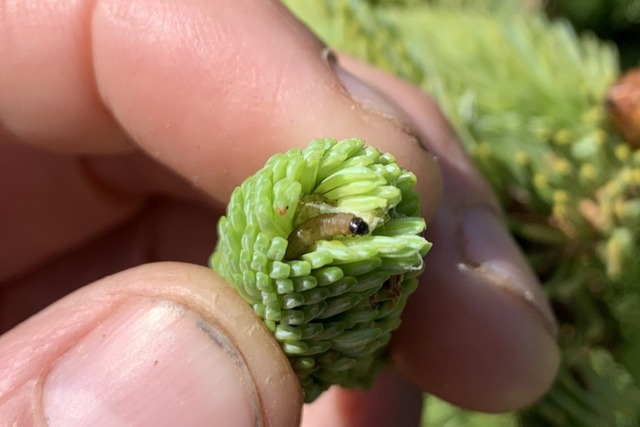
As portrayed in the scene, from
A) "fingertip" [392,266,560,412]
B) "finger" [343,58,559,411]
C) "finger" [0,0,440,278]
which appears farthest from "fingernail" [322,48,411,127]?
"fingertip" [392,266,560,412]

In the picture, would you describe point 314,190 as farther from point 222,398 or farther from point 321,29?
point 321,29

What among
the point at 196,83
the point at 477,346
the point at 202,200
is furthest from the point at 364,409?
the point at 196,83

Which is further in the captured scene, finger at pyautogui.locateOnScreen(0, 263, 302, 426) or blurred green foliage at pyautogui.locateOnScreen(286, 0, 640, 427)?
blurred green foliage at pyautogui.locateOnScreen(286, 0, 640, 427)

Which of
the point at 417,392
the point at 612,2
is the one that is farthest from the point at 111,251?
the point at 612,2

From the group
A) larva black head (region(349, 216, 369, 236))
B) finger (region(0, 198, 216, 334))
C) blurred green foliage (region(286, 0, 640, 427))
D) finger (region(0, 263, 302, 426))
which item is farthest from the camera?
finger (region(0, 198, 216, 334))

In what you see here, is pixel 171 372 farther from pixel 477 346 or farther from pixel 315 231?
pixel 477 346

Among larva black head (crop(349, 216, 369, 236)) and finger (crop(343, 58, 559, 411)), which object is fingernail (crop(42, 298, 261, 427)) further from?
finger (crop(343, 58, 559, 411))

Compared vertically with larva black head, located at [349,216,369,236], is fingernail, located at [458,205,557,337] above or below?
below
